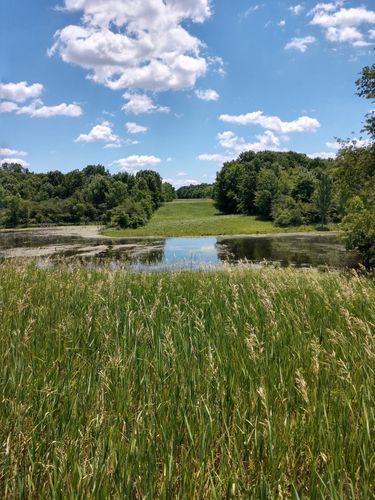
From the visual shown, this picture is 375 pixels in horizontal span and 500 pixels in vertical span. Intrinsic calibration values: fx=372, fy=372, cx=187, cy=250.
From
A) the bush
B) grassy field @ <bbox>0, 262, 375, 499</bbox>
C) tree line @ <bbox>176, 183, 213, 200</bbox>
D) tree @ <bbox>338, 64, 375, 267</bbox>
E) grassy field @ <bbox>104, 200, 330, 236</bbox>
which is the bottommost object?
grassy field @ <bbox>104, 200, 330, 236</bbox>

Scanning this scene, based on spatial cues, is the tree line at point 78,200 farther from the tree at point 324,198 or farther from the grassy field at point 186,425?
the grassy field at point 186,425

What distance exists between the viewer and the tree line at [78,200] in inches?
2995

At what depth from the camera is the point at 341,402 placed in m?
2.25

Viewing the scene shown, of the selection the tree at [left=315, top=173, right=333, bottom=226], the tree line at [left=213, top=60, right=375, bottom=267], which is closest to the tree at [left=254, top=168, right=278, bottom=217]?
the tree line at [left=213, top=60, right=375, bottom=267]

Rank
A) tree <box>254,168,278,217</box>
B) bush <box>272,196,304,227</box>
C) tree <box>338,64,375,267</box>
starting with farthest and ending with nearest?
tree <box>254,168,278,217</box> → bush <box>272,196,304,227</box> → tree <box>338,64,375,267</box>

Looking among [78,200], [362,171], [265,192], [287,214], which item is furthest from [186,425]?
[78,200]

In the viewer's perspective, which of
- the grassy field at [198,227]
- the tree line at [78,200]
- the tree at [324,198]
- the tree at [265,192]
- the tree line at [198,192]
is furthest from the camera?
the tree line at [198,192]

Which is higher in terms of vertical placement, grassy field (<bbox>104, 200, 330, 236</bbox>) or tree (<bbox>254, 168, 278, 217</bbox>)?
tree (<bbox>254, 168, 278, 217</bbox>)

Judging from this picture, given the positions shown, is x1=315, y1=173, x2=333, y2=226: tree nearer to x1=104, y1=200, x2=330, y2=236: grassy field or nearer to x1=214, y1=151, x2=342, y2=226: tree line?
x1=214, y1=151, x2=342, y2=226: tree line

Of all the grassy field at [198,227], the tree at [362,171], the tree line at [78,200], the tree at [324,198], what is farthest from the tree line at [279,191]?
the tree at [362,171]

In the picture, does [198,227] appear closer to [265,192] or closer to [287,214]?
[287,214]

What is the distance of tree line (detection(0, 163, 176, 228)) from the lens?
76.1m

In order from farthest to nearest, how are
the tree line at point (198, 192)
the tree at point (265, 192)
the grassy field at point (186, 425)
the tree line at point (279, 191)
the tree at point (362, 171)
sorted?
the tree line at point (198, 192) < the tree at point (265, 192) < the tree line at point (279, 191) < the tree at point (362, 171) < the grassy field at point (186, 425)

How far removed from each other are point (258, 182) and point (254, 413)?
3532 inches
